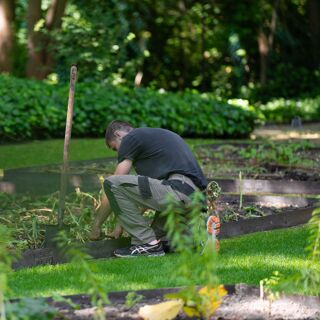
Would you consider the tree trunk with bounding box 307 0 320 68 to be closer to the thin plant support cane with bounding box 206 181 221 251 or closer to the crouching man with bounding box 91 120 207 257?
the crouching man with bounding box 91 120 207 257

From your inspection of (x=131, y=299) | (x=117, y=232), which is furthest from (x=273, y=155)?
(x=131, y=299)

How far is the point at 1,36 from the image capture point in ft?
67.6

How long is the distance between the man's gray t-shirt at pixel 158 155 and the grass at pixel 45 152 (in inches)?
202

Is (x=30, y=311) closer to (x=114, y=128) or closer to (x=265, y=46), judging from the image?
(x=114, y=128)

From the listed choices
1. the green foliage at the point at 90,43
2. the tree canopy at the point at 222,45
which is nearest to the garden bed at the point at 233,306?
the green foliage at the point at 90,43

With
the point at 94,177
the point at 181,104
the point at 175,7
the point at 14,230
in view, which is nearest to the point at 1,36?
the point at 181,104

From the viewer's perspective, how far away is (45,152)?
47.1 feet

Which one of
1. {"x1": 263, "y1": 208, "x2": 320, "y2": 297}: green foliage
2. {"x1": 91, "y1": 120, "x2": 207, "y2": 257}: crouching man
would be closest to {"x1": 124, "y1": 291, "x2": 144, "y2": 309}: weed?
{"x1": 263, "y1": 208, "x2": 320, "y2": 297}: green foliage

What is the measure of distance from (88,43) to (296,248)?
12.6 metres

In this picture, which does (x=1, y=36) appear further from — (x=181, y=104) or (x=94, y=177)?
(x=94, y=177)

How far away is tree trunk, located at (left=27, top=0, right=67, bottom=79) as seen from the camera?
20797 millimetres

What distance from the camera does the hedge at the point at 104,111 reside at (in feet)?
51.3

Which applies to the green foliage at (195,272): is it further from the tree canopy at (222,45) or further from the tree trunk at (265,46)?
the tree trunk at (265,46)

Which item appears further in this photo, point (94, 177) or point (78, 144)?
A: point (78, 144)
